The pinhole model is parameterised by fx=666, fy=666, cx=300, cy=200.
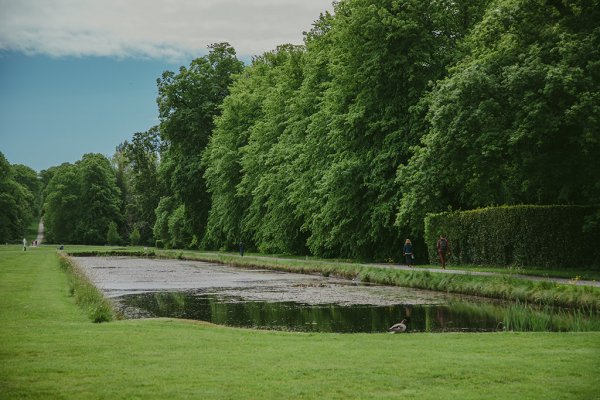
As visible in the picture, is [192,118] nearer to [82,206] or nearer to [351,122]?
[351,122]

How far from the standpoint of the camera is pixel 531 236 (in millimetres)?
28828

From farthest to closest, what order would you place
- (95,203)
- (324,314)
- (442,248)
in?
(95,203) → (442,248) → (324,314)

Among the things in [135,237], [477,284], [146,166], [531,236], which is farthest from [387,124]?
[135,237]

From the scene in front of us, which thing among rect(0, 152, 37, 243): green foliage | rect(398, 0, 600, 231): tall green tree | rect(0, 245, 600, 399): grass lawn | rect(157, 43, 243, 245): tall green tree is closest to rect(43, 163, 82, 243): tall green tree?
rect(0, 152, 37, 243): green foliage

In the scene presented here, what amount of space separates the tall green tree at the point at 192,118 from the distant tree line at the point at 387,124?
7.0 inches

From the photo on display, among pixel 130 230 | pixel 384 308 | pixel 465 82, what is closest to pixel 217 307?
pixel 384 308

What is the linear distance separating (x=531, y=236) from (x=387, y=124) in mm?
12367

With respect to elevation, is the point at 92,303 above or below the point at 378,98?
below

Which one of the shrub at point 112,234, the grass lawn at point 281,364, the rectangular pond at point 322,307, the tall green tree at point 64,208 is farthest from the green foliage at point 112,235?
the grass lawn at point 281,364

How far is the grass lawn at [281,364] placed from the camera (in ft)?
28.2

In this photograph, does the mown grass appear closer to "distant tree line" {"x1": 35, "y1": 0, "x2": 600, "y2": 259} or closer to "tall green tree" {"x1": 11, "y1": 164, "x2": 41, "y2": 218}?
"distant tree line" {"x1": 35, "y1": 0, "x2": 600, "y2": 259}

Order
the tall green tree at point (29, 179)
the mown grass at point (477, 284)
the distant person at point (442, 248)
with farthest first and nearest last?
the tall green tree at point (29, 179) < the distant person at point (442, 248) < the mown grass at point (477, 284)

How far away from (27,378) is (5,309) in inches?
347

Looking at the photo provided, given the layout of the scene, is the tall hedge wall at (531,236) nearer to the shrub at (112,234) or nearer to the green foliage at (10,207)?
the green foliage at (10,207)
